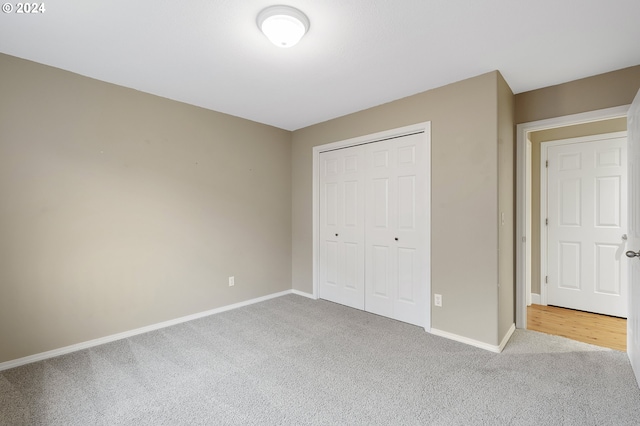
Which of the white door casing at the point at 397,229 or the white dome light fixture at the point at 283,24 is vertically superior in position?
the white dome light fixture at the point at 283,24

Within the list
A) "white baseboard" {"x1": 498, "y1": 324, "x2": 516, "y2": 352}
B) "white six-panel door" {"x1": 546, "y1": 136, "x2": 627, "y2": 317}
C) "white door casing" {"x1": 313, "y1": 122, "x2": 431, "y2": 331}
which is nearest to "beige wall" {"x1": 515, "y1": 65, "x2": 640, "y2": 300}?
"white six-panel door" {"x1": 546, "y1": 136, "x2": 627, "y2": 317}

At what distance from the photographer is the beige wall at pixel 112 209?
7.65 ft

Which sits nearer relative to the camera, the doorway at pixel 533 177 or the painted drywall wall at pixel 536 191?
the doorway at pixel 533 177

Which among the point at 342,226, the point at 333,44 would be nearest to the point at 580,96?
A: the point at 333,44

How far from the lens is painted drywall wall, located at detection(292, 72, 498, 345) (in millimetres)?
2562

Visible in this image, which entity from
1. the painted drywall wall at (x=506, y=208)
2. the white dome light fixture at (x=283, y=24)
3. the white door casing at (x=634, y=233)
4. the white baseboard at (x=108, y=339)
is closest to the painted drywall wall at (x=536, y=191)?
the painted drywall wall at (x=506, y=208)

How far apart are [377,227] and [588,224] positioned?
252cm

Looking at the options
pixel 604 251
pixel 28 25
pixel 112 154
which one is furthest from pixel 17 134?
pixel 604 251

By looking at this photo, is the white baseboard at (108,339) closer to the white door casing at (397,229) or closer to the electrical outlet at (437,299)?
the white door casing at (397,229)

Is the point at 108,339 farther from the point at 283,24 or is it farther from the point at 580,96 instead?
the point at 580,96

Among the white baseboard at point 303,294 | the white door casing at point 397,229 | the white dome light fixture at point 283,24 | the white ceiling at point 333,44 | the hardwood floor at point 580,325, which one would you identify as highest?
the white ceiling at point 333,44

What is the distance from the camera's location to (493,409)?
179 cm

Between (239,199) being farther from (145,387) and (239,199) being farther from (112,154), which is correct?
(145,387)

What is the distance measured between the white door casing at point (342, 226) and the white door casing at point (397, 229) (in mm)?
139
